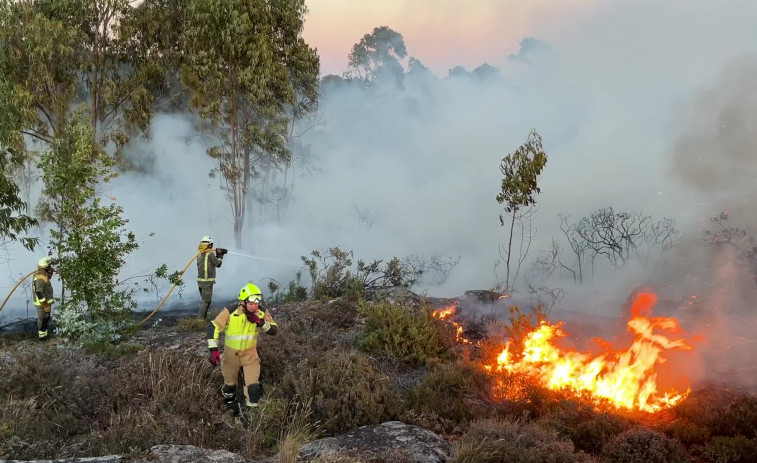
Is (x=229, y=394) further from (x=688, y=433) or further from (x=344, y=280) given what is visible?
(x=344, y=280)

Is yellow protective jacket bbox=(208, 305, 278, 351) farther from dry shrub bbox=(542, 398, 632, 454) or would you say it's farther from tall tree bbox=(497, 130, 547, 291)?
tall tree bbox=(497, 130, 547, 291)

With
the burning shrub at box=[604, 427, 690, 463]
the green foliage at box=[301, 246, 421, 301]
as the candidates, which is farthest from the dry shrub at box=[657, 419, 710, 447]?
the green foliage at box=[301, 246, 421, 301]

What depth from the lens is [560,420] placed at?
601cm

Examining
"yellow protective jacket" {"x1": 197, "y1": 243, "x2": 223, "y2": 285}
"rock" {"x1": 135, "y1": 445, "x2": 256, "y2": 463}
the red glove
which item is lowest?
"rock" {"x1": 135, "y1": 445, "x2": 256, "y2": 463}

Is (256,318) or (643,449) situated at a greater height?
(256,318)

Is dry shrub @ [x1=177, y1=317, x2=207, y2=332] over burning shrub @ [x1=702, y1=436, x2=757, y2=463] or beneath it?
over

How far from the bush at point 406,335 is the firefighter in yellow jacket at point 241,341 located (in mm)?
2430

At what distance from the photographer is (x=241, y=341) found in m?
6.50

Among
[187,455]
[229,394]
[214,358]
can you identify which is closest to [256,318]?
[214,358]

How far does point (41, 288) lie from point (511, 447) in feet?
30.8

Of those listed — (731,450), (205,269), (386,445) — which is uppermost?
(205,269)

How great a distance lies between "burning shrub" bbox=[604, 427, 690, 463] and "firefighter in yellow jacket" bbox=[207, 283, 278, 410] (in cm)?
411

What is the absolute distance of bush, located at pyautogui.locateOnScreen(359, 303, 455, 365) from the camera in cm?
837

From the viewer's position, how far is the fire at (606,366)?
6.91m
